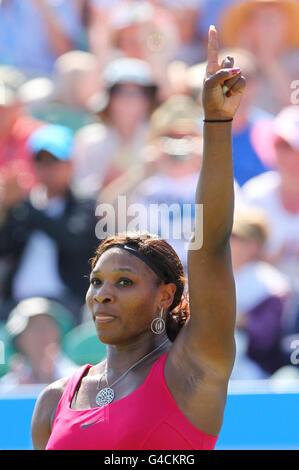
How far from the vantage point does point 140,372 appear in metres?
1.98

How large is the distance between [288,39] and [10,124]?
5.65 ft

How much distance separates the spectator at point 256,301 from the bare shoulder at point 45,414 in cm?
177

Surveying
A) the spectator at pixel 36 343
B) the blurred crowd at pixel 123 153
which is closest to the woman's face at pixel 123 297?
the blurred crowd at pixel 123 153

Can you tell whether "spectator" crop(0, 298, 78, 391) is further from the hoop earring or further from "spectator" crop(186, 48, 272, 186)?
the hoop earring

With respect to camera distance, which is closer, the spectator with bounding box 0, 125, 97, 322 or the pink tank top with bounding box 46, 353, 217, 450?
the pink tank top with bounding box 46, 353, 217, 450

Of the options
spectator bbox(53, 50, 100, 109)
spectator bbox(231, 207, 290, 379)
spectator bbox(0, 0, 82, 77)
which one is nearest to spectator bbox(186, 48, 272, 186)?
spectator bbox(231, 207, 290, 379)

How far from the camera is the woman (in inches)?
72.0

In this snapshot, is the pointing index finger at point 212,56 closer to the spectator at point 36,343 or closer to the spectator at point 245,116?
the spectator at point 36,343

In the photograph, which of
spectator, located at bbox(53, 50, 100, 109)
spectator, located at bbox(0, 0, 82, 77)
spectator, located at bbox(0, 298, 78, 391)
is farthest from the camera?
spectator, located at bbox(0, 0, 82, 77)

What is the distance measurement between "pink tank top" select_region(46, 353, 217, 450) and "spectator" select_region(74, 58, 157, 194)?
2832 mm

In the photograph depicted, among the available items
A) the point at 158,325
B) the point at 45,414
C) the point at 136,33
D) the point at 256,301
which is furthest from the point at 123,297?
the point at 136,33

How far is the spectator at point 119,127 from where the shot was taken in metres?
4.73
